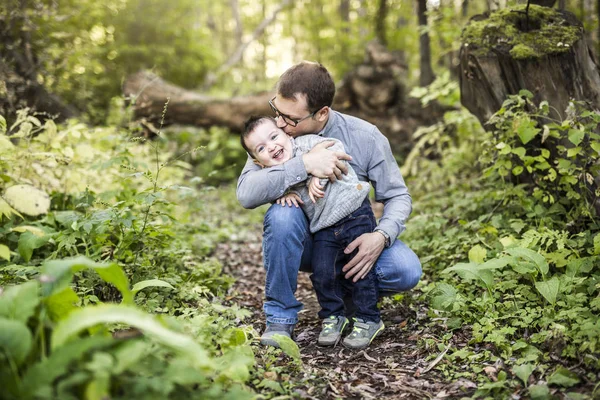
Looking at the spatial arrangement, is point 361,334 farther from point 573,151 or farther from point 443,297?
point 573,151

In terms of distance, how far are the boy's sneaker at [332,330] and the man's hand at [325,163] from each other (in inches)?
32.5

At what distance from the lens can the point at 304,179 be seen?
2.84 metres

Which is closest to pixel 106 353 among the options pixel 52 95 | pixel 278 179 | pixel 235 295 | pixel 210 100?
pixel 278 179

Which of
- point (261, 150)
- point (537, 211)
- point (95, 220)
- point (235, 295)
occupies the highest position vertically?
point (261, 150)

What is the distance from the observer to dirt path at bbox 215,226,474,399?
232 centimetres

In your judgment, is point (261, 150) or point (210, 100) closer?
point (261, 150)

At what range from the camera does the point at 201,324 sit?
220cm

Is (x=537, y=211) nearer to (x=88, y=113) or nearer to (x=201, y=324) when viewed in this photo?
(x=201, y=324)

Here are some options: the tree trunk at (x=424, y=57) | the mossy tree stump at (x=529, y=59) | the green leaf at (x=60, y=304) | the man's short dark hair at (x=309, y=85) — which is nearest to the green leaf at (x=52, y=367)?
the green leaf at (x=60, y=304)

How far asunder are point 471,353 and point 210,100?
21.7ft

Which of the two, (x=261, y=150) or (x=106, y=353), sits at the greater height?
(x=261, y=150)

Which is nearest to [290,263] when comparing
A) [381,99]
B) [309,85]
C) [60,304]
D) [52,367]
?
[309,85]

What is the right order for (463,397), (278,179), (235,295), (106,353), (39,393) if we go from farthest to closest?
(235,295) → (278,179) → (463,397) → (106,353) → (39,393)

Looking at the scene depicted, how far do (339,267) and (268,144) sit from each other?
84 cm
